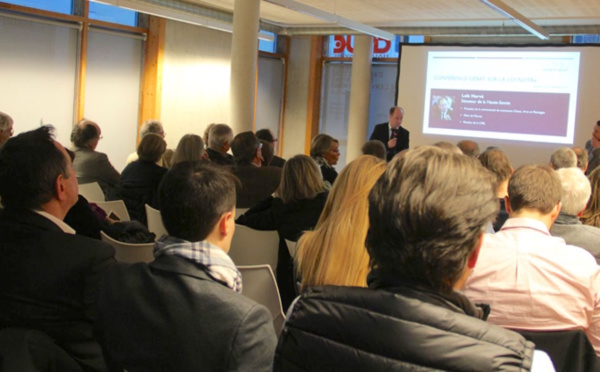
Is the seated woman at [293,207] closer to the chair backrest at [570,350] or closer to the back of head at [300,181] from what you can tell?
the back of head at [300,181]

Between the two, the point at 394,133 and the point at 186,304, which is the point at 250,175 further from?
the point at 394,133

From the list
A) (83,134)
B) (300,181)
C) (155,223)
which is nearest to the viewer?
(300,181)

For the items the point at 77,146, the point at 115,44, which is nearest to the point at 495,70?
the point at 115,44

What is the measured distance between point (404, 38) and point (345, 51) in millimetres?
1335

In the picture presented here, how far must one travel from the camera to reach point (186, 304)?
5.15 ft

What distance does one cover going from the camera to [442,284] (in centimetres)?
114

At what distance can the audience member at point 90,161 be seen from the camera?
16.9 ft

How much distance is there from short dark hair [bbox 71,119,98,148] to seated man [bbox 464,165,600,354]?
12.9 feet

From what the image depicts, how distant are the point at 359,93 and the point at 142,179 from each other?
26.7 ft

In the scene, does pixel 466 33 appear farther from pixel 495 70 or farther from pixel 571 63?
pixel 571 63

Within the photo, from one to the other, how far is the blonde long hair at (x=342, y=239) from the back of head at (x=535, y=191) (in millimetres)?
624

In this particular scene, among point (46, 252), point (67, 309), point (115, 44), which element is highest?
point (115, 44)

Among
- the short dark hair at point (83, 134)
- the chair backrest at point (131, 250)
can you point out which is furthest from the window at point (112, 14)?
the chair backrest at point (131, 250)

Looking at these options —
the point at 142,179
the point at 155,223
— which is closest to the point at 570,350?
the point at 155,223
